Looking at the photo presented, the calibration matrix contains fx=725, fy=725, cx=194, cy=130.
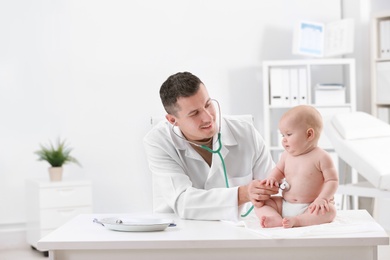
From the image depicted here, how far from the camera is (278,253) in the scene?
1693 mm

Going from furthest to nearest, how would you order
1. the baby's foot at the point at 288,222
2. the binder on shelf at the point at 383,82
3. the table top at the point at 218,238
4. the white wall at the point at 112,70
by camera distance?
the binder on shelf at the point at 383,82, the white wall at the point at 112,70, the baby's foot at the point at 288,222, the table top at the point at 218,238

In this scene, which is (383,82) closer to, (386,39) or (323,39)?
(386,39)

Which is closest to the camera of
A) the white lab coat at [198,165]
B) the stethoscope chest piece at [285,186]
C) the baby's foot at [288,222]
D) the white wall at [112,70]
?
the baby's foot at [288,222]

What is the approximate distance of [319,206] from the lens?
74.5 inches

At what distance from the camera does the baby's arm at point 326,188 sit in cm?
189

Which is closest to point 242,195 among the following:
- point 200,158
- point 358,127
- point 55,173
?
point 200,158

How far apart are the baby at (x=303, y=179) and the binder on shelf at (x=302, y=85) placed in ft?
10.5

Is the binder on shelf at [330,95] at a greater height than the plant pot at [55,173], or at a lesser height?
greater

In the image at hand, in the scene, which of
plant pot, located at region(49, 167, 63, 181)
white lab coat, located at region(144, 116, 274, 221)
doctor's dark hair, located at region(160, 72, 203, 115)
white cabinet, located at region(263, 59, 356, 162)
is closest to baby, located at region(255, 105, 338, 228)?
white lab coat, located at region(144, 116, 274, 221)

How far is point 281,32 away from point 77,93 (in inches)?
62.9

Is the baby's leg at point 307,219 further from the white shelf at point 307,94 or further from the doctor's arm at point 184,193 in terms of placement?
the white shelf at point 307,94

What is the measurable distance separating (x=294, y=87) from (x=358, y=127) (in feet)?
2.77

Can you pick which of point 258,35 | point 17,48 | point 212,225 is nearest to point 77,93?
point 17,48

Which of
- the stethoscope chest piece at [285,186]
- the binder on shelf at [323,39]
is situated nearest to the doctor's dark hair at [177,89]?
the stethoscope chest piece at [285,186]
